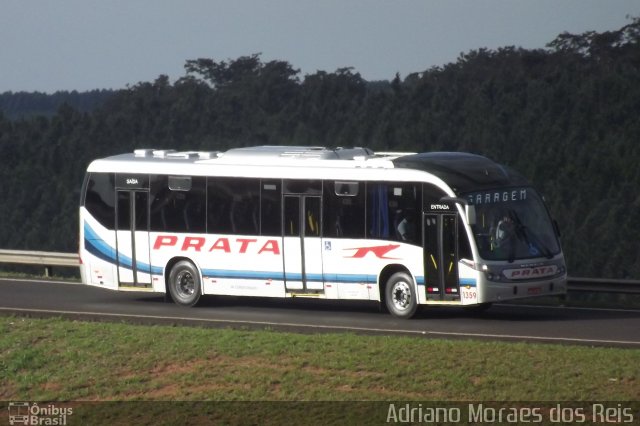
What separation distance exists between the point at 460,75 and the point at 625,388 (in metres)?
63.4

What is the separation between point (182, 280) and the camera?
2484 cm

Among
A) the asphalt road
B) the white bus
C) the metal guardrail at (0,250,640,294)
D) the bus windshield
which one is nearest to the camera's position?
the asphalt road

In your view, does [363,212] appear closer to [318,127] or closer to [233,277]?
[233,277]

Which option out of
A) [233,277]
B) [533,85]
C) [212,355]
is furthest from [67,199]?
[212,355]

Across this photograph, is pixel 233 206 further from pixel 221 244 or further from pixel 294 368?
pixel 294 368

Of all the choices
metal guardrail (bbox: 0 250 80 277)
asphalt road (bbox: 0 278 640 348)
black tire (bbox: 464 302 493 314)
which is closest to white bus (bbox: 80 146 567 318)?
asphalt road (bbox: 0 278 640 348)

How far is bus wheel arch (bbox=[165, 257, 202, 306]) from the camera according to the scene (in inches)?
969

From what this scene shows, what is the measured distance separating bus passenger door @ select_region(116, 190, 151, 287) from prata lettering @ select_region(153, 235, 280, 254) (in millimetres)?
323

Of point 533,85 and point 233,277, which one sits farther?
point 533,85

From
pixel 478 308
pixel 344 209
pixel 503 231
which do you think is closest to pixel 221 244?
pixel 344 209

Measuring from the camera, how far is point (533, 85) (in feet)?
216

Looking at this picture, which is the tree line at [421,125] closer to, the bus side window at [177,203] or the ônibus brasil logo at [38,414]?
the bus side window at [177,203]

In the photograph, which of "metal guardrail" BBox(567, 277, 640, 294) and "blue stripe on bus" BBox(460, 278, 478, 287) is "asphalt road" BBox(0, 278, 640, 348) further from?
"metal guardrail" BBox(567, 277, 640, 294)

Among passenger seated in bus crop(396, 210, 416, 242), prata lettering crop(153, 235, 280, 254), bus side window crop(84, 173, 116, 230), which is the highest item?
bus side window crop(84, 173, 116, 230)
